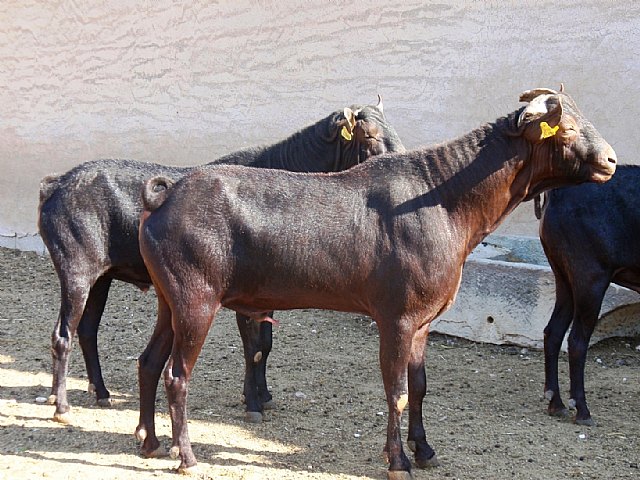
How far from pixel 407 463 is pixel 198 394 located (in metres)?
2.21

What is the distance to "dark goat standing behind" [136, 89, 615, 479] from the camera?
509 centimetres

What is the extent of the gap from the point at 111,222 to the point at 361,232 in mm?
1966

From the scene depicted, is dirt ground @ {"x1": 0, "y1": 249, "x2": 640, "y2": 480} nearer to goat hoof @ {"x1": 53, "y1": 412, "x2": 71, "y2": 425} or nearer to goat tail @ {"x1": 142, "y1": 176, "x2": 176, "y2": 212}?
goat hoof @ {"x1": 53, "y1": 412, "x2": 71, "y2": 425}

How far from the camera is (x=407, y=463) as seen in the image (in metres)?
5.20

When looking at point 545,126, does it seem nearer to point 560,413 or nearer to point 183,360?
point 183,360

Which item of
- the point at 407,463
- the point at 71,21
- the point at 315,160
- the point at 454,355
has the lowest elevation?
the point at 454,355

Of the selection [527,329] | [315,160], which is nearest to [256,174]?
[315,160]

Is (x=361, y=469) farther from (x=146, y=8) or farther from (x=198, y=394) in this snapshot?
(x=146, y=8)

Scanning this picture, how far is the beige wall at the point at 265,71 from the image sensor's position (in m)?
9.25

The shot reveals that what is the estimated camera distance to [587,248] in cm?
659

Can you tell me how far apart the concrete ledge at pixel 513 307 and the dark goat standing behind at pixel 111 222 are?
194 centimetres

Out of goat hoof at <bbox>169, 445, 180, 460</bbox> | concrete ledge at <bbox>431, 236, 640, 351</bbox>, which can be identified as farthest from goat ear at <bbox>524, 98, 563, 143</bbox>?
concrete ledge at <bbox>431, 236, 640, 351</bbox>

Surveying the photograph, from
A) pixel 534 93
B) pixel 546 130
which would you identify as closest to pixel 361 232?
pixel 546 130

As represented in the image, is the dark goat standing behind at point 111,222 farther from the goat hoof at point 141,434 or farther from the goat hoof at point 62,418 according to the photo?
the goat hoof at point 141,434
